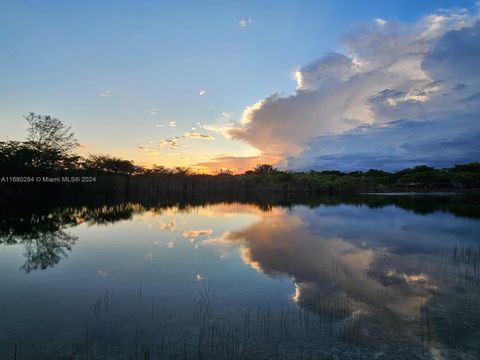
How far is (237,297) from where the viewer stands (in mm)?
6281

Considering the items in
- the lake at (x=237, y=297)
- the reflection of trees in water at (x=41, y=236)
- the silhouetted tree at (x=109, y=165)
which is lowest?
the lake at (x=237, y=297)

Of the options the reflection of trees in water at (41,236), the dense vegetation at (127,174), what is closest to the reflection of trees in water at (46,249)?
the reflection of trees in water at (41,236)

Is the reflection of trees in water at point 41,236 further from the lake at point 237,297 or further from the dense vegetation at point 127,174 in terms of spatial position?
the dense vegetation at point 127,174

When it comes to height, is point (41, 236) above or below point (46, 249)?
above

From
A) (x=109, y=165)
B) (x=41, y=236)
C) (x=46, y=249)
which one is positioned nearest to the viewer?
(x=46, y=249)

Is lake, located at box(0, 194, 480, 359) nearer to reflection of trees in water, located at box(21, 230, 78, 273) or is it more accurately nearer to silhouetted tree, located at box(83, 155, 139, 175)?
reflection of trees in water, located at box(21, 230, 78, 273)

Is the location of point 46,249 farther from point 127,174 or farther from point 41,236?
point 127,174

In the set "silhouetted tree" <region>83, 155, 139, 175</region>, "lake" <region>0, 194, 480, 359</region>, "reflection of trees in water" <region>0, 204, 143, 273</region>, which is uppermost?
"silhouetted tree" <region>83, 155, 139, 175</region>

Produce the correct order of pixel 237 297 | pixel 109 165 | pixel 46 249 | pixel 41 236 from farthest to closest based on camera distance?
pixel 109 165
pixel 41 236
pixel 46 249
pixel 237 297

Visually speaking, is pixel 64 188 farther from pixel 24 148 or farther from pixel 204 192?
pixel 204 192

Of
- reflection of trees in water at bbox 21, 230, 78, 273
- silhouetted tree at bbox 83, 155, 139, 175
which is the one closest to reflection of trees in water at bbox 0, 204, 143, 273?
→ reflection of trees in water at bbox 21, 230, 78, 273

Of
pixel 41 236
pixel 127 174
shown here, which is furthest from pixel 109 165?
pixel 41 236

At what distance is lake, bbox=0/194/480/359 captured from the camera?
4340mm

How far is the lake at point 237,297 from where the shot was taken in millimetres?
4340
